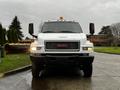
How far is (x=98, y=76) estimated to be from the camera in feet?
49.0

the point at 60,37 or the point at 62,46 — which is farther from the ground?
the point at 60,37

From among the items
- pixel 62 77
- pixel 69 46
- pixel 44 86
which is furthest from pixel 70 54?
pixel 44 86

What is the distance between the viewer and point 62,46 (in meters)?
13.8

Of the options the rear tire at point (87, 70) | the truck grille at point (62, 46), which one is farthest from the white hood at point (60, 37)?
the rear tire at point (87, 70)

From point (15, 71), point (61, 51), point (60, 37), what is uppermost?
point (60, 37)

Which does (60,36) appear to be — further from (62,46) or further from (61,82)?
(61,82)

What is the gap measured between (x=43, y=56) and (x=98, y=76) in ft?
8.80

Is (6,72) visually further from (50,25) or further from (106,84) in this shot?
(106,84)

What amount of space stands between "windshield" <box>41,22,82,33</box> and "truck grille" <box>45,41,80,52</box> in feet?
4.28

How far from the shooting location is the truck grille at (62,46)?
1377 centimetres

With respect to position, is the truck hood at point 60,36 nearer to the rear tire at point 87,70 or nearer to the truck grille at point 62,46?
the truck grille at point 62,46

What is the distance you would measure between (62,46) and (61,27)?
183cm

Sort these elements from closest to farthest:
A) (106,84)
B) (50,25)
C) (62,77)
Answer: (106,84) < (62,77) < (50,25)

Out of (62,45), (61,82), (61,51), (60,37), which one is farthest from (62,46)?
(61,82)
